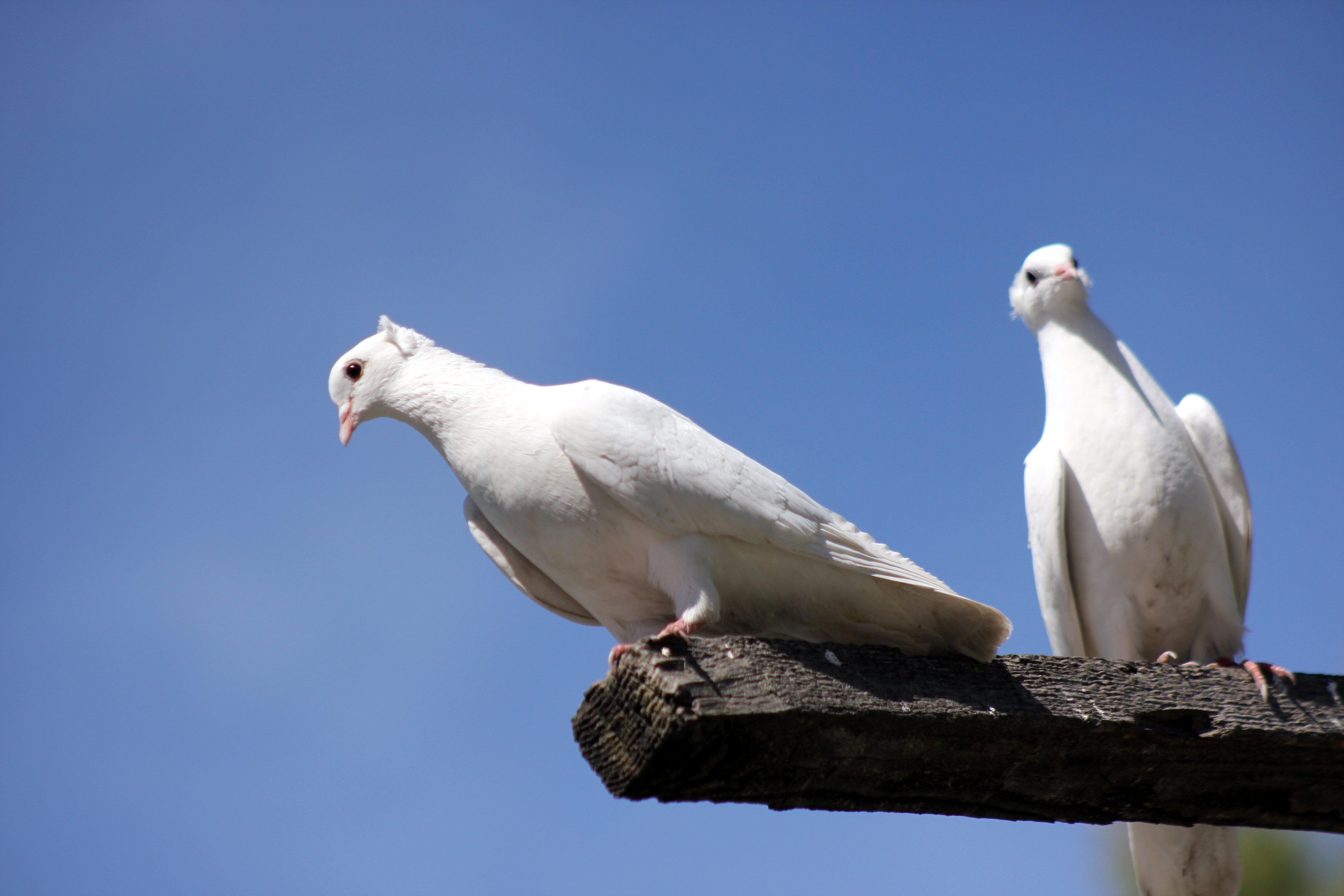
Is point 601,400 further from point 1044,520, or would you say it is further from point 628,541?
point 1044,520

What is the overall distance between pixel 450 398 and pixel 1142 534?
131 inches

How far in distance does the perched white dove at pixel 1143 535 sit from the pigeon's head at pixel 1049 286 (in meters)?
0.36

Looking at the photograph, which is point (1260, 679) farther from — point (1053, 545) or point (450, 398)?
point (450, 398)

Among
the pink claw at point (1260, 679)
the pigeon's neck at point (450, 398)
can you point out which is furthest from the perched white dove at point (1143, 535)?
the pigeon's neck at point (450, 398)

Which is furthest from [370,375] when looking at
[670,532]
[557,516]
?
[670,532]

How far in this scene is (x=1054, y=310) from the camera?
5.95 meters

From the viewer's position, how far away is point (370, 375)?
14.2 ft

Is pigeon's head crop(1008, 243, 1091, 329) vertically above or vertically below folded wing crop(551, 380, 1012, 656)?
above

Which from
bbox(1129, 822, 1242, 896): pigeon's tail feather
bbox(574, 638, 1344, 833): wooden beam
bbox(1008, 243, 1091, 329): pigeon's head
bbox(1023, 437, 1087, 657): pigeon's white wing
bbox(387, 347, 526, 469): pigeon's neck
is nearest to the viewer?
bbox(574, 638, 1344, 833): wooden beam

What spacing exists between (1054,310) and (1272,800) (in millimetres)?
3092

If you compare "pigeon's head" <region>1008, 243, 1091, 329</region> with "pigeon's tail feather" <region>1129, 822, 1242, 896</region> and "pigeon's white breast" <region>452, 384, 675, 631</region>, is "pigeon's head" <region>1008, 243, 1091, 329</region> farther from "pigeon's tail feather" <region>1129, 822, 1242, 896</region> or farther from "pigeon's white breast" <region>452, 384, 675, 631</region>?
"pigeon's white breast" <region>452, 384, 675, 631</region>

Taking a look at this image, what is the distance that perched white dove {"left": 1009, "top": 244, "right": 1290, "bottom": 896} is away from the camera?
489 centimetres

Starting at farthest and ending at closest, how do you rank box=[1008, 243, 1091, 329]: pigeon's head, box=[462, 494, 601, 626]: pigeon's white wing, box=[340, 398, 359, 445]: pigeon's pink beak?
box=[1008, 243, 1091, 329]: pigeon's head, box=[340, 398, 359, 445]: pigeon's pink beak, box=[462, 494, 601, 626]: pigeon's white wing

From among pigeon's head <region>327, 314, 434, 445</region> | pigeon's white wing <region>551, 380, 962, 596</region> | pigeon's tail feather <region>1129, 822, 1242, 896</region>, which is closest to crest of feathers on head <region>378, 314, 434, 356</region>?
pigeon's head <region>327, 314, 434, 445</region>
